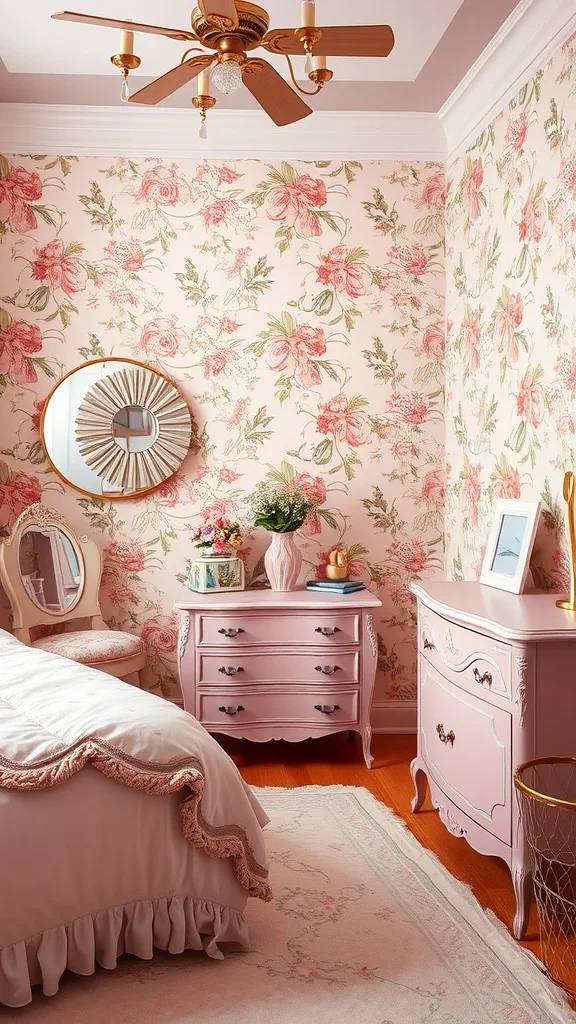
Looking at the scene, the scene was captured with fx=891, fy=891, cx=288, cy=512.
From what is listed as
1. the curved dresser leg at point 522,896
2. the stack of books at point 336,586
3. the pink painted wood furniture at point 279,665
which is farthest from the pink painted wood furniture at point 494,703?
the stack of books at point 336,586

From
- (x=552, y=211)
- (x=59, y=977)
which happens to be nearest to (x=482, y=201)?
(x=552, y=211)

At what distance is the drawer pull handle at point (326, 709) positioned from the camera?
3910mm

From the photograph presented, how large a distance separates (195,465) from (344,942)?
2460 millimetres

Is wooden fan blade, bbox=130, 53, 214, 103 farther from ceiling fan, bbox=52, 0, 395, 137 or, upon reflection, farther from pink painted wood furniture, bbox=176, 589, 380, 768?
pink painted wood furniture, bbox=176, 589, 380, 768

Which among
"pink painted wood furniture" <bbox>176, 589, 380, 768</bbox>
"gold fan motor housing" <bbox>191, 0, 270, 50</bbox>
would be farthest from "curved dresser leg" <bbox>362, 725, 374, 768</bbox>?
"gold fan motor housing" <bbox>191, 0, 270, 50</bbox>

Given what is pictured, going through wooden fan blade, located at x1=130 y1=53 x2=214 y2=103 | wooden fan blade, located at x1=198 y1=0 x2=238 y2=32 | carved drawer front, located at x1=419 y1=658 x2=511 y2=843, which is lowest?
carved drawer front, located at x1=419 y1=658 x2=511 y2=843

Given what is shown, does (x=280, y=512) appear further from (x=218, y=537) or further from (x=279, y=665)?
(x=279, y=665)

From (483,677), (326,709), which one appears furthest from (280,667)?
(483,677)

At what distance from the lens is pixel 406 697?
14.6 feet

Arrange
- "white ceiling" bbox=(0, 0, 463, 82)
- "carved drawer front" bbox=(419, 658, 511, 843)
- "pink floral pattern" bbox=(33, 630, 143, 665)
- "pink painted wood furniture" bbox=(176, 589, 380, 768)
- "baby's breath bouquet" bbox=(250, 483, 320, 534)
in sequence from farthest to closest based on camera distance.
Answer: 1. "baby's breath bouquet" bbox=(250, 483, 320, 534)
2. "pink painted wood furniture" bbox=(176, 589, 380, 768)
3. "pink floral pattern" bbox=(33, 630, 143, 665)
4. "white ceiling" bbox=(0, 0, 463, 82)
5. "carved drawer front" bbox=(419, 658, 511, 843)

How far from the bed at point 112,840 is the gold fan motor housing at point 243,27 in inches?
67.3

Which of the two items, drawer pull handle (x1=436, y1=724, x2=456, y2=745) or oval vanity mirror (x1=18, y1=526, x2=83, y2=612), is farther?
oval vanity mirror (x1=18, y1=526, x2=83, y2=612)

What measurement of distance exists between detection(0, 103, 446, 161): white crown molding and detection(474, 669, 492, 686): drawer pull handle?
276 centimetres

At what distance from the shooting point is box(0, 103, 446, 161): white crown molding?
4156mm
